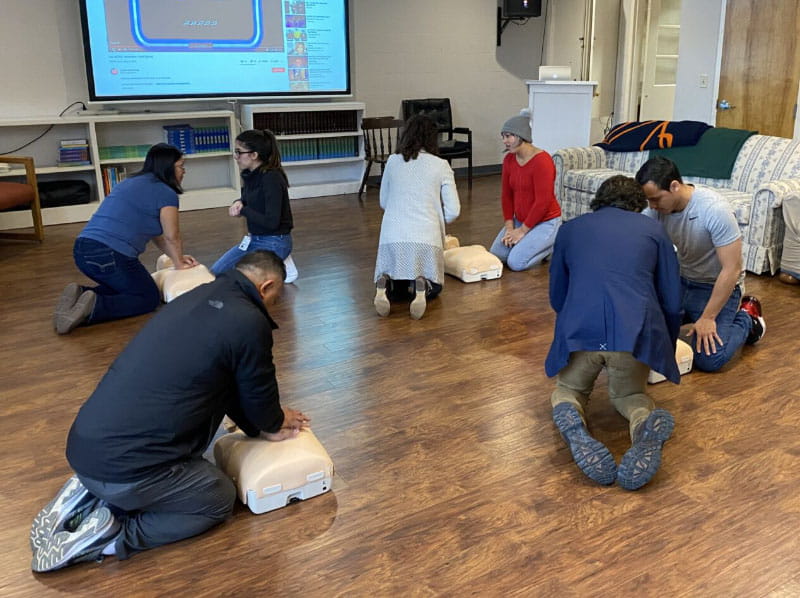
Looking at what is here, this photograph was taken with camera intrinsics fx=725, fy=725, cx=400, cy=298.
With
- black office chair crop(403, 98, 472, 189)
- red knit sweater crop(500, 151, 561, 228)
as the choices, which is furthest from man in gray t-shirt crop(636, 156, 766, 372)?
black office chair crop(403, 98, 472, 189)

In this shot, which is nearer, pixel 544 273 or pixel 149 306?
pixel 149 306

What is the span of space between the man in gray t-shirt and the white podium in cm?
333

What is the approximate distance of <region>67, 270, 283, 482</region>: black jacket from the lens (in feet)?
6.36

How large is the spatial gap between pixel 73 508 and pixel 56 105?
5310mm

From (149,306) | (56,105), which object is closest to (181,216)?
(56,105)

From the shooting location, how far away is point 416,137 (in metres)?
3.83

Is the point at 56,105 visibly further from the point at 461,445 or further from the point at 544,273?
the point at 461,445

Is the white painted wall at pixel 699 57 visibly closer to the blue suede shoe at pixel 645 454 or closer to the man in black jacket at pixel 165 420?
the blue suede shoe at pixel 645 454

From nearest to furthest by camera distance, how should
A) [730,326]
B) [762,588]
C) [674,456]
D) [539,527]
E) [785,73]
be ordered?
[762,588] < [539,527] < [674,456] < [730,326] < [785,73]

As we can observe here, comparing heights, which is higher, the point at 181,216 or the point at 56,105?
the point at 56,105

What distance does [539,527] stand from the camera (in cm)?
219

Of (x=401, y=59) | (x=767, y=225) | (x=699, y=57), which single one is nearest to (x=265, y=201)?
(x=767, y=225)

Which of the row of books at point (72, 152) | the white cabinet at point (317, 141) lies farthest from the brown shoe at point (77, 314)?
the white cabinet at point (317, 141)

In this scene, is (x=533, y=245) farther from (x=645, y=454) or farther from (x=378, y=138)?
(x=378, y=138)
